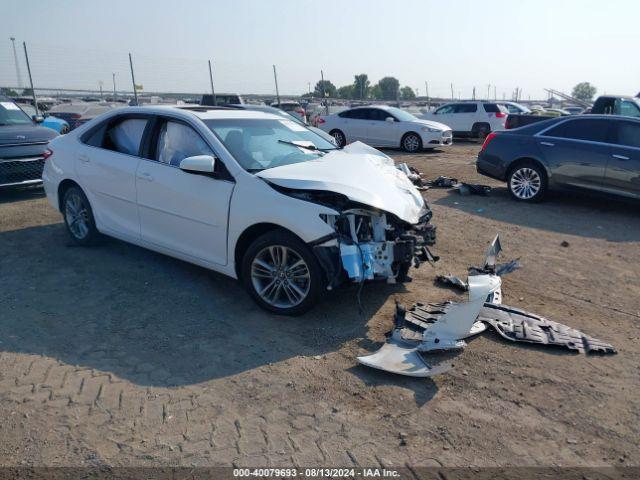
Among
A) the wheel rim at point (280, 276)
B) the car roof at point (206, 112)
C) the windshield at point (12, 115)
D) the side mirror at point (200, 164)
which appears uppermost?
the windshield at point (12, 115)

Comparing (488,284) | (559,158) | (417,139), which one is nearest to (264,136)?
(488,284)

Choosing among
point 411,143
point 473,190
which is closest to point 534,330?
point 473,190

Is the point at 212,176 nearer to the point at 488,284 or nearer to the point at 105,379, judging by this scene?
the point at 105,379

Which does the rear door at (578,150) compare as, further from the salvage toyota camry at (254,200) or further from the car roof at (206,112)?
the car roof at (206,112)

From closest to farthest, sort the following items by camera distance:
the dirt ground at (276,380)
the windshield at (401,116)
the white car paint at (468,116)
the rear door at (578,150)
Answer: the dirt ground at (276,380) → the rear door at (578,150) → the windshield at (401,116) → the white car paint at (468,116)

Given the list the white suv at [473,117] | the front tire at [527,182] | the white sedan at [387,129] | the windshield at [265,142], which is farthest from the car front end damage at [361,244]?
the white suv at [473,117]

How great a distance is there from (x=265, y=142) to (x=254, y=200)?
1017 mm

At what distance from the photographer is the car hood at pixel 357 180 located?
14.3 ft

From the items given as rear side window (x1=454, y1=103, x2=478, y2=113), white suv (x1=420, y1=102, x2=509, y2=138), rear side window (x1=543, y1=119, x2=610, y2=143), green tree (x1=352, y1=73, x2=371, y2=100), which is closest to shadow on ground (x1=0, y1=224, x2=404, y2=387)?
rear side window (x1=543, y1=119, x2=610, y2=143)

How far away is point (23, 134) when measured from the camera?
9.19 meters

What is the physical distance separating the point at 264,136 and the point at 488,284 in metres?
2.63

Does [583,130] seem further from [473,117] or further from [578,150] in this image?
[473,117]

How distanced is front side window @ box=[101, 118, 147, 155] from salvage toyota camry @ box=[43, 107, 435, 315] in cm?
2

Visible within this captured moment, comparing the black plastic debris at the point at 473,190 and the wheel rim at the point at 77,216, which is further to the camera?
the black plastic debris at the point at 473,190
